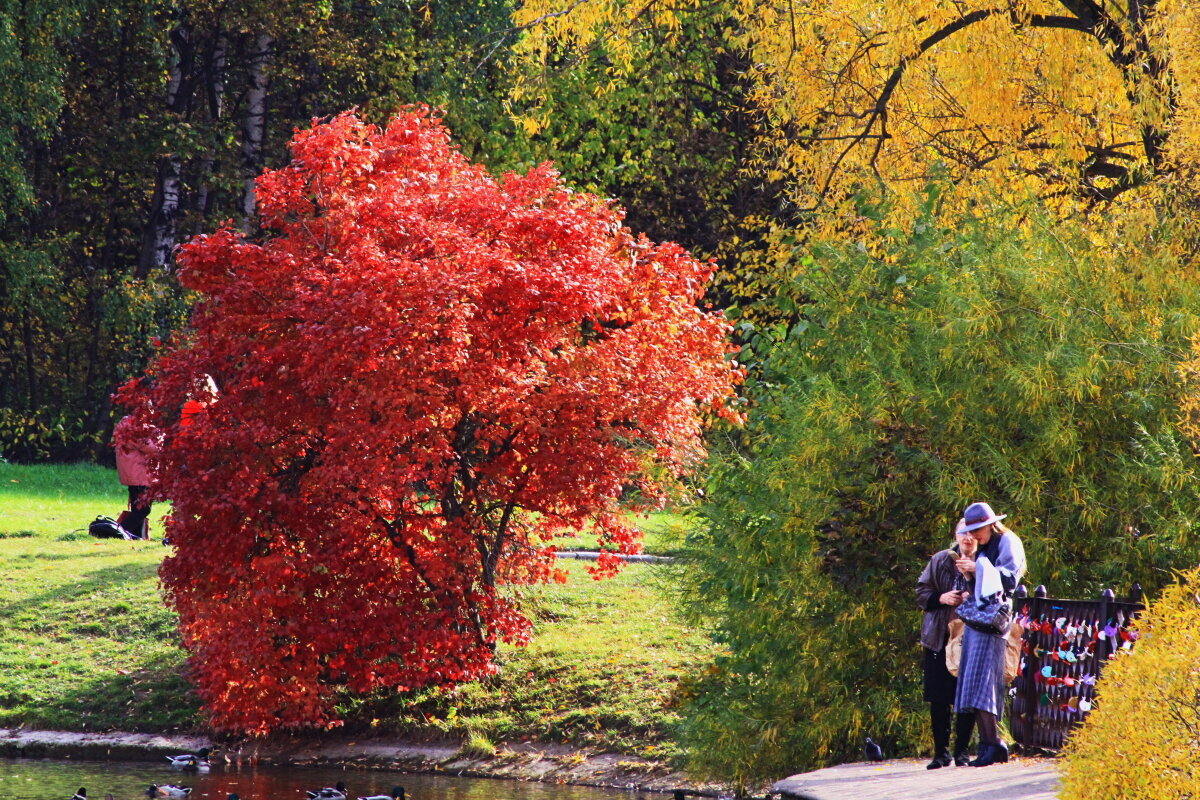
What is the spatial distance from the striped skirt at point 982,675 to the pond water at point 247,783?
4.71m

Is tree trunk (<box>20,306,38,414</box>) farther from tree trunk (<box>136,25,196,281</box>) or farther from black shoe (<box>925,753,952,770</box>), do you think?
black shoe (<box>925,753,952,770</box>)

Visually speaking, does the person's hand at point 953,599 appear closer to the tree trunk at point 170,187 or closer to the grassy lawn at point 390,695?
the grassy lawn at point 390,695

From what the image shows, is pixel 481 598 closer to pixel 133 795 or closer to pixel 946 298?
pixel 133 795

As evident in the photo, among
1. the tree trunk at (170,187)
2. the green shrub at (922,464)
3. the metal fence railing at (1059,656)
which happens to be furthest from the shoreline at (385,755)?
the tree trunk at (170,187)

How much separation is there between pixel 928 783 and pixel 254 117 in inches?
901

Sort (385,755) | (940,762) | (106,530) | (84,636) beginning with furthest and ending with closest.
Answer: (106,530)
(84,636)
(385,755)
(940,762)

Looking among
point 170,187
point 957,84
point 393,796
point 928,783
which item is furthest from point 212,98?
point 928,783

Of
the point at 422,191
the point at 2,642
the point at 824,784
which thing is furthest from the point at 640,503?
the point at 2,642

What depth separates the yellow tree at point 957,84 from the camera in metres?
13.5

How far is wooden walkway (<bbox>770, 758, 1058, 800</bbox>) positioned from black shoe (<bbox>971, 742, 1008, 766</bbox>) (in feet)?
0.15

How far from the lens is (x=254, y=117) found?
29.0 m

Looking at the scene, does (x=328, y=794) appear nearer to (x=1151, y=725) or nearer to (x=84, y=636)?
(x=84, y=636)

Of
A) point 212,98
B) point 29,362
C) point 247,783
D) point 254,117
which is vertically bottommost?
point 247,783

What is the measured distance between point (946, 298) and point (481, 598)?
5.59 m
